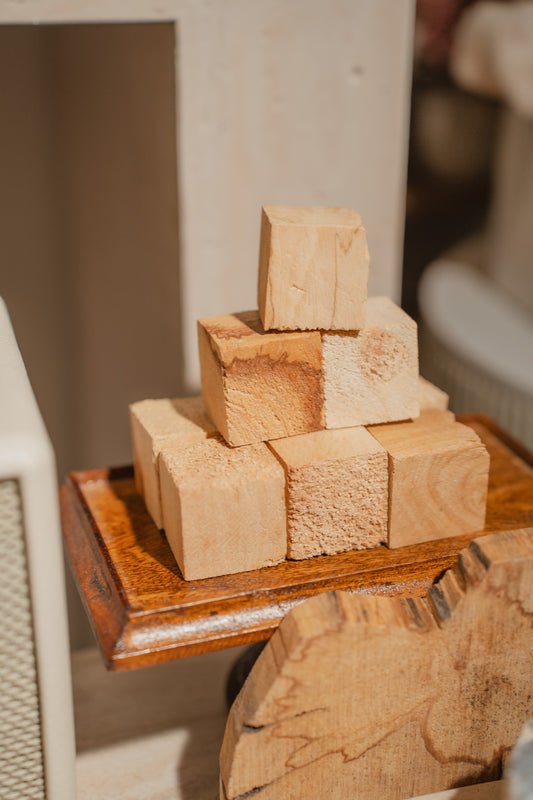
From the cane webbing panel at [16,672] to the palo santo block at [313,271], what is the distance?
0.27m

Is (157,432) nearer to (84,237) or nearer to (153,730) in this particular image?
(153,730)

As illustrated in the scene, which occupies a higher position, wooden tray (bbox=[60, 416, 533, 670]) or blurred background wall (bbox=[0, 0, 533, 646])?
blurred background wall (bbox=[0, 0, 533, 646])

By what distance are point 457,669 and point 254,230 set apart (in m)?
0.55

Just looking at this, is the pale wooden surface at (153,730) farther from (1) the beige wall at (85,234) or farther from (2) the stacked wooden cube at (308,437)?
(1) the beige wall at (85,234)

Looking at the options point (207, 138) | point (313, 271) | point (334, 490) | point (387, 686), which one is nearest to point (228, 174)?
point (207, 138)

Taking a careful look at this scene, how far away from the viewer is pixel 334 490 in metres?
0.70

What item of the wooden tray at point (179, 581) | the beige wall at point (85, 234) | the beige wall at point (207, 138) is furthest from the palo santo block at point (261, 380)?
the beige wall at point (85, 234)

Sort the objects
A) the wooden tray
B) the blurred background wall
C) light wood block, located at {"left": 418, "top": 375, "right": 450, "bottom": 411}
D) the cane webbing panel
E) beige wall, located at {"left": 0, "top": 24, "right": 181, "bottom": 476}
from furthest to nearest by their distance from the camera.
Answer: beige wall, located at {"left": 0, "top": 24, "right": 181, "bottom": 476}, the blurred background wall, light wood block, located at {"left": 418, "top": 375, "right": 450, "bottom": 411}, the wooden tray, the cane webbing panel

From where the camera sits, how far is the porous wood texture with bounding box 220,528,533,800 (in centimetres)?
62

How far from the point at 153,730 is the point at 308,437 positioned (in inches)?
15.8

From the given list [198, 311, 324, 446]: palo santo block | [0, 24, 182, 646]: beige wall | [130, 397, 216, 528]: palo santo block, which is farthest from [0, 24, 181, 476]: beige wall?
[198, 311, 324, 446]: palo santo block

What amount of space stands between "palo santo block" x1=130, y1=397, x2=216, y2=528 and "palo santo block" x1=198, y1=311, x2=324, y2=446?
0.11 feet

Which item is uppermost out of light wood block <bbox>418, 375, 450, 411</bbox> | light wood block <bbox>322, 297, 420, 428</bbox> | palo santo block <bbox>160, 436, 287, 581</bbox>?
light wood block <bbox>322, 297, 420, 428</bbox>

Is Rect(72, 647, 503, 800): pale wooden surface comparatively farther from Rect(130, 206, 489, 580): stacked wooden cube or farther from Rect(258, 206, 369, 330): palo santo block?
Rect(258, 206, 369, 330): palo santo block
